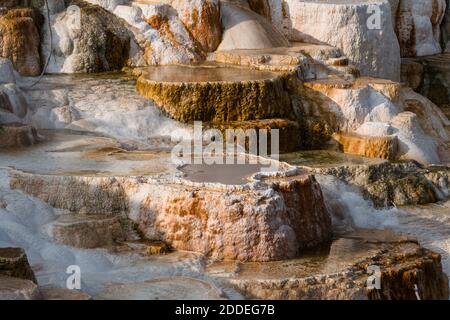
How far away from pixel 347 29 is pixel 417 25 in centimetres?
343

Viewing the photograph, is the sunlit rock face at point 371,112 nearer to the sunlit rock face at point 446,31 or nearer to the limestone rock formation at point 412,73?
the limestone rock formation at point 412,73

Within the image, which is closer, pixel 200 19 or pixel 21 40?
pixel 21 40

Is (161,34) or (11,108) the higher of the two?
(161,34)

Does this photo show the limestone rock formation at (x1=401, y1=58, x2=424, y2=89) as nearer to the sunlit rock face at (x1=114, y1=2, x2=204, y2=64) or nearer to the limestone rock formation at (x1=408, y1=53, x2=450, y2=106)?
the limestone rock formation at (x1=408, y1=53, x2=450, y2=106)

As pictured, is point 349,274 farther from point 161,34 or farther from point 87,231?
point 161,34

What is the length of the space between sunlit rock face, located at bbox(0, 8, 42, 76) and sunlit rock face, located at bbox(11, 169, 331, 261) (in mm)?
3766

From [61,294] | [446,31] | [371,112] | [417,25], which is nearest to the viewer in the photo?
[61,294]

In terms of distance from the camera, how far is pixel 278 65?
13414mm

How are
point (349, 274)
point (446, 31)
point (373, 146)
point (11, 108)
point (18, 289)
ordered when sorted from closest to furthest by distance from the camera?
point (18, 289) < point (349, 274) < point (373, 146) < point (11, 108) < point (446, 31)

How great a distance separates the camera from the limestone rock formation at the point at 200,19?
47.7 feet

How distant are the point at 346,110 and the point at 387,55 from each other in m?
2.65

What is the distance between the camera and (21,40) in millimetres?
13703

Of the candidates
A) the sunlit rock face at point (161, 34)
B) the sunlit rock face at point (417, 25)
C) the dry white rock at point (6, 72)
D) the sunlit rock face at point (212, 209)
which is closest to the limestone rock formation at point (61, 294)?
the sunlit rock face at point (212, 209)

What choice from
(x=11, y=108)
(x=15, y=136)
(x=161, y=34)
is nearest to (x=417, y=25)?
(x=161, y=34)
